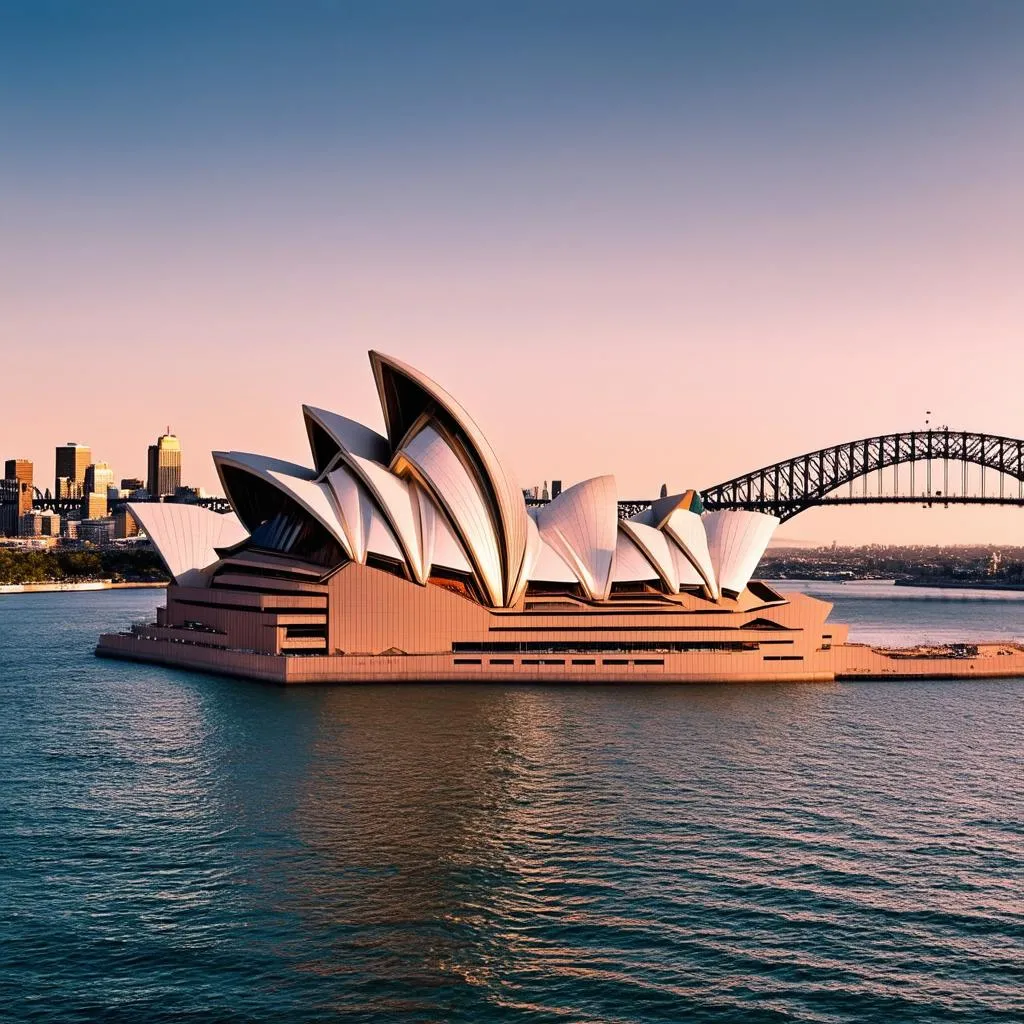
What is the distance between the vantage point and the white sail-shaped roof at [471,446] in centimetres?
6825

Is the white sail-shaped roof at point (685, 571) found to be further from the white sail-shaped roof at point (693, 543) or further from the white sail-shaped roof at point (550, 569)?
the white sail-shaped roof at point (550, 569)

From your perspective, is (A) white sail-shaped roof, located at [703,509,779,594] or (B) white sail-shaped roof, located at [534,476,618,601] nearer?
(B) white sail-shaped roof, located at [534,476,618,601]

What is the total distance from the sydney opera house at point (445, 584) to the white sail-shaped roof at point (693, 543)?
13 cm

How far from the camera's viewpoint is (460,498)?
68812 mm

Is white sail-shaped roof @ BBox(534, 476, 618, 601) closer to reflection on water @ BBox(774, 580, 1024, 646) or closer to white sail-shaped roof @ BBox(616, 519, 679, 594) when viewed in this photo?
white sail-shaped roof @ BBox(616, 519, 679, 594)

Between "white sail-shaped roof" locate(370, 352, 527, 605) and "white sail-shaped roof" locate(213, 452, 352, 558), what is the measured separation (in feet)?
16.6

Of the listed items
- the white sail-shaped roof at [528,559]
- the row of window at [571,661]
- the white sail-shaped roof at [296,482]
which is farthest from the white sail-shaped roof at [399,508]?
the row of window at [571,661]

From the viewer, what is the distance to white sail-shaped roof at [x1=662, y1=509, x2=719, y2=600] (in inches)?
2943

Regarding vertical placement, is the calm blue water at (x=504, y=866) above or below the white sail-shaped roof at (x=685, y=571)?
below

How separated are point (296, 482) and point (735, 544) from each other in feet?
96.1

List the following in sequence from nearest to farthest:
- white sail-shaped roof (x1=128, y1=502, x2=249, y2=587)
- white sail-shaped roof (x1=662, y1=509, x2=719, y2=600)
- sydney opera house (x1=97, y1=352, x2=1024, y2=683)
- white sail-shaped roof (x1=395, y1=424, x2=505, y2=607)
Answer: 1. sydney opera house (x1=97, y1=352, x2=1024, y2=683)
2. white sail-shaped roof (x1=395, y1=424, x2=505, y2=607)
3. white sail-shaped roof (x1=662, y1=509, x2=719, y2=600)
4. white sail-shaped roof (x1=128, y1=502, x2=249, y2=587)

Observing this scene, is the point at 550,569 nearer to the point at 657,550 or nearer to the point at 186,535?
the point at 657,550

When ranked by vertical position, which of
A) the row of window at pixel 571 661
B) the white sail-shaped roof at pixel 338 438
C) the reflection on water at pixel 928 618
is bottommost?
the reflection on water at pixel 928 618

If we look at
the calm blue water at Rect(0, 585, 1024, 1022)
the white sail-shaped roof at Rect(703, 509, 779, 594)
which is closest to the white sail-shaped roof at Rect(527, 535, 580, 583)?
the white sail-shaped roof at Rect(703, 509, 779, 594)
